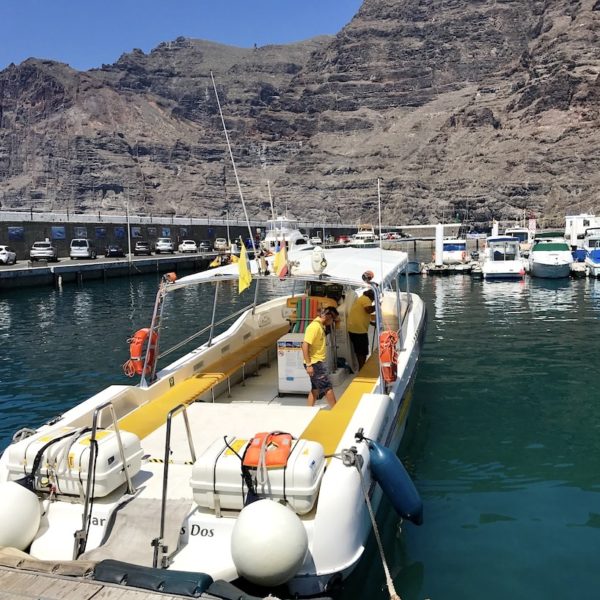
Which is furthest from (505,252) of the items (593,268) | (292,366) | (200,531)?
(200,531)

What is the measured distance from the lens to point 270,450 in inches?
206

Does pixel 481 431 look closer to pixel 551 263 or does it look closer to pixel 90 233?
pixel 551 263

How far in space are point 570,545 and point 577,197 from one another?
115 m

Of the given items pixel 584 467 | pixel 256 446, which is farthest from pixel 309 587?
pixel 584 467

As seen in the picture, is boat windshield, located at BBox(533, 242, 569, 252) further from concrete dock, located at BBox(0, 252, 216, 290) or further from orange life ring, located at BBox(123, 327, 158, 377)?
orange life ring, located at BBox(123, 327, 158, 377)

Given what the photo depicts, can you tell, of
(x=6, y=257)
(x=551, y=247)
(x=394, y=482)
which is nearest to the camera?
(x=394, y=482)

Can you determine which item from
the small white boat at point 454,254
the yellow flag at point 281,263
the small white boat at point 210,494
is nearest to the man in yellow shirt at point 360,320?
the yellow flag at point 281,263

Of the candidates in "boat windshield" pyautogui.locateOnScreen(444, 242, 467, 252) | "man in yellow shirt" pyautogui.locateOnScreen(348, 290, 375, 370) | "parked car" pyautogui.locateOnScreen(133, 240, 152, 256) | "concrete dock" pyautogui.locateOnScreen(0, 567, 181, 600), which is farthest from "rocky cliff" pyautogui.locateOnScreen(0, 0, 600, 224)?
"concrete dock" pyautogui.locateOnScreen(0, 567, 181, 600)

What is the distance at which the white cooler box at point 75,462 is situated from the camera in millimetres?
5473

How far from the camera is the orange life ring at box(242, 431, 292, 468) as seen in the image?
5172 millimetres

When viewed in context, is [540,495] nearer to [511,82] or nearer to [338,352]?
[338,352]

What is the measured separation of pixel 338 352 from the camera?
10.6 meters

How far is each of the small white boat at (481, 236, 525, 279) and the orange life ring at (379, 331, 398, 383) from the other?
31.6m

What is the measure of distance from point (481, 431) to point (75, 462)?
7.39m
